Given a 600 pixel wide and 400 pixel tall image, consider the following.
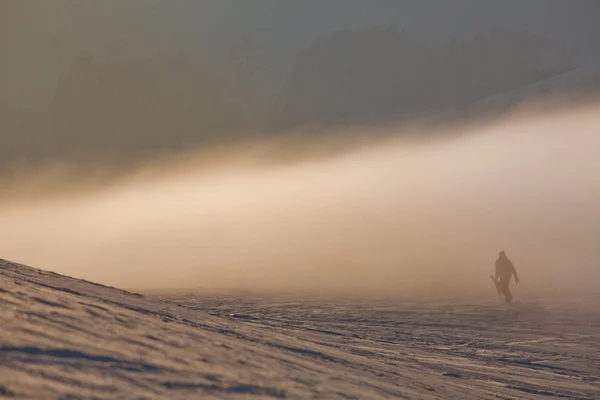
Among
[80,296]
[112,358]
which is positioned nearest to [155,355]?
[112,358]

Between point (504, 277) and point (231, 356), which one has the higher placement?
point (504, 277)

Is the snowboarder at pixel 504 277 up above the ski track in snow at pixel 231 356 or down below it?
above

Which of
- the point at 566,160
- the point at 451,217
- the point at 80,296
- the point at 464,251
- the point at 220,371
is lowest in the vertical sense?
the point at 220,371

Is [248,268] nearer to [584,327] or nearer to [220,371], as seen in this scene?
[584,327]

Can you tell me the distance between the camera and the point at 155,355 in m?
4.26

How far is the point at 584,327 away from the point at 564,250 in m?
17.2

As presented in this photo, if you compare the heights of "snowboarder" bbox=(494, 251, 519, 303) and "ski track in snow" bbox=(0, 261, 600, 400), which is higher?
"snowboarder" bbox=(494, 251, 519, 303)

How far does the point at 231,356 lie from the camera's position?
4.72 metres

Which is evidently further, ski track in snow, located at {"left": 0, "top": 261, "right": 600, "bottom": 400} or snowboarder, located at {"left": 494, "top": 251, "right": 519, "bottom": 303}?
snowboarder, located at {"left": 494, "top": 251, "right": 519, "bottom": 303}

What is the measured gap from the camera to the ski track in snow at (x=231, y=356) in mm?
3697

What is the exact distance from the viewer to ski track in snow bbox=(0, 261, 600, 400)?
3.70 m

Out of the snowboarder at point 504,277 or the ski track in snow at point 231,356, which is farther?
the snowboarder at point 504,277

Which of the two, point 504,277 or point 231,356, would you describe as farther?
point 504,277

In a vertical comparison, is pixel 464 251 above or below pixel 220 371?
above
